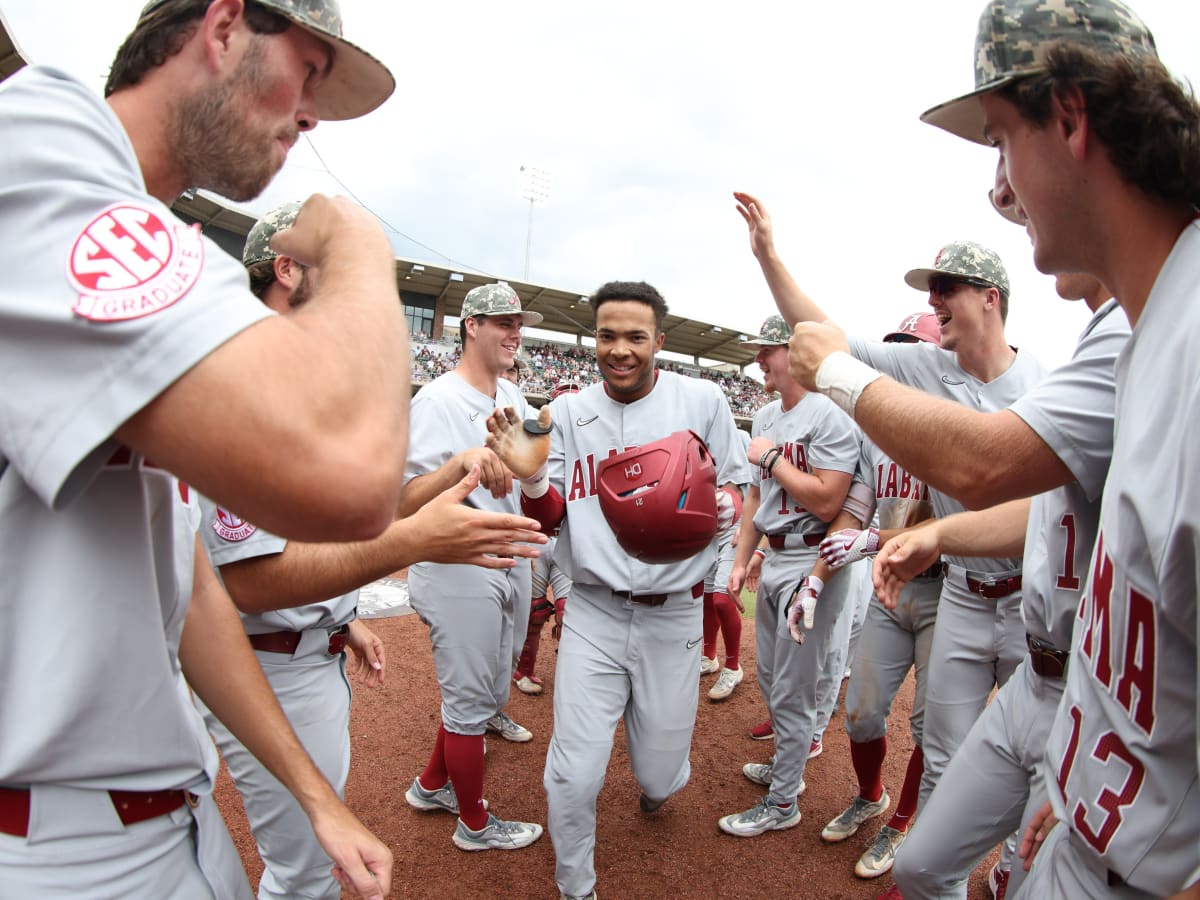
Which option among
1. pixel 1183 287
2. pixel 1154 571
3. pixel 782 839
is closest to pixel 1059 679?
pixel 1154 571

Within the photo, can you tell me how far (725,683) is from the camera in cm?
598

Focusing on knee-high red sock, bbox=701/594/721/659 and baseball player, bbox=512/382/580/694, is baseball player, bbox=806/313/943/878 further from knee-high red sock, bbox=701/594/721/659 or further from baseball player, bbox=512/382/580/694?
baseball player, bbox=512/382/580/694

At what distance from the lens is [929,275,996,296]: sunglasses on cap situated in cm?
362

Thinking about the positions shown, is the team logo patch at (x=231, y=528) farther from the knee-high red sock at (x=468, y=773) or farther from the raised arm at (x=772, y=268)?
the raised arm at (x=772, y=268)

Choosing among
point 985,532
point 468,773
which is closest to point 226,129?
point 985,532

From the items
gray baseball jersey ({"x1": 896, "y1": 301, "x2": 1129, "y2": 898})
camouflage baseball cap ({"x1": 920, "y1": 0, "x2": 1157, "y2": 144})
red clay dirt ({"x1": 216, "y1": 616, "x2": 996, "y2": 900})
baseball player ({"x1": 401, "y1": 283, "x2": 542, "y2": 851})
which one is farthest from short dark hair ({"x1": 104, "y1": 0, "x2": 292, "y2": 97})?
red clay dirt ({"x1": 216, "y1": 616, "x2": 996, "y2": 900})

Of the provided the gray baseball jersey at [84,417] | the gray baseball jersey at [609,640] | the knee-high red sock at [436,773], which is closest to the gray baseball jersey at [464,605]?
the knee-high red sock at [436,773]

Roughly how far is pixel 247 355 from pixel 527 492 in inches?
109

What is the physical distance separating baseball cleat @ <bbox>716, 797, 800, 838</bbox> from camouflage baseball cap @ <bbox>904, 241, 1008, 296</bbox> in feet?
10.1

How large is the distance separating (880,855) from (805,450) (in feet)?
7.66

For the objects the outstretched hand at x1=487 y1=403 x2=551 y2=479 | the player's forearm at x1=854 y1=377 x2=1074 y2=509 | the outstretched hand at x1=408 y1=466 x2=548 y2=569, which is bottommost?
the outstretched hand at x1=408 y1=466 x2=548 y2=569

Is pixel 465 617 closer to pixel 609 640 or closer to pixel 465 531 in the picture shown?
pixel 609 640

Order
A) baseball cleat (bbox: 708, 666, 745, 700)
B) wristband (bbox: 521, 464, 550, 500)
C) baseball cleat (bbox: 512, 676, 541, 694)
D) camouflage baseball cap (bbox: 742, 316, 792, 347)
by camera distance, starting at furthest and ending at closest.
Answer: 1. baseball cleat (bbox: 708, 666, 745, 700)
2. baseball cleat (bbox: 512, 676, 541, 694)
3. camouflage baseball cap (bbox: 742, 316, 792, 347)
4. wristband (bbox: 521, 464, 550, 500)

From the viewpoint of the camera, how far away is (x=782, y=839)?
13.1 feet
